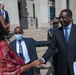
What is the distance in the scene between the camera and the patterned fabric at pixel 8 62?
2475 millimetres

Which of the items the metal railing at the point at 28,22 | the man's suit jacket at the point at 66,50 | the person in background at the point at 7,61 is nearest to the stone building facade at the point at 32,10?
the metal railing at the point at 28,22

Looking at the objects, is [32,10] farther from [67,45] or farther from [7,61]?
[7,61]

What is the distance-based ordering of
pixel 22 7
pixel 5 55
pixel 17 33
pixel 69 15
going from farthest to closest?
pixel 22 7
pixel 17 33
pixel 69 15
pixel 5 55

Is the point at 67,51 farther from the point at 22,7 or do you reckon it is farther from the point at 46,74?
the point at 22,7

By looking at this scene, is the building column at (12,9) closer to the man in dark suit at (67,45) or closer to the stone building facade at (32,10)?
the stone building facade at (32,10)

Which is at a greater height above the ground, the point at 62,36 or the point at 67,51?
the point at 62,36

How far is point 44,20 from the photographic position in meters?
17.9

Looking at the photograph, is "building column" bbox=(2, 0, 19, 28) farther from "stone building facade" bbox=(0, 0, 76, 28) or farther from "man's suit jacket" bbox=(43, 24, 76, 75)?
"man's suit jacket" bbox=(43, 24, 76, 75)

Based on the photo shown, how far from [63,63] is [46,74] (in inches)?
116

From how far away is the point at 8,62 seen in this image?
2.52 meters

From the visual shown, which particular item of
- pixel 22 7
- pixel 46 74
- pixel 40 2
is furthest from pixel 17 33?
pixel 22 7

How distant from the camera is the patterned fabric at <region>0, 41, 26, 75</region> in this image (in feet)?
8.12

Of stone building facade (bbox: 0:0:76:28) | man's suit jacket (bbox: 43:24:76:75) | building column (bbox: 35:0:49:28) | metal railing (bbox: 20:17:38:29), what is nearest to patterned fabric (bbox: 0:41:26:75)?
man's suit jacket (bbox: 43:24:76:75)

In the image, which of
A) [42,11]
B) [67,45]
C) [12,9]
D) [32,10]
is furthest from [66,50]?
[32,10]
